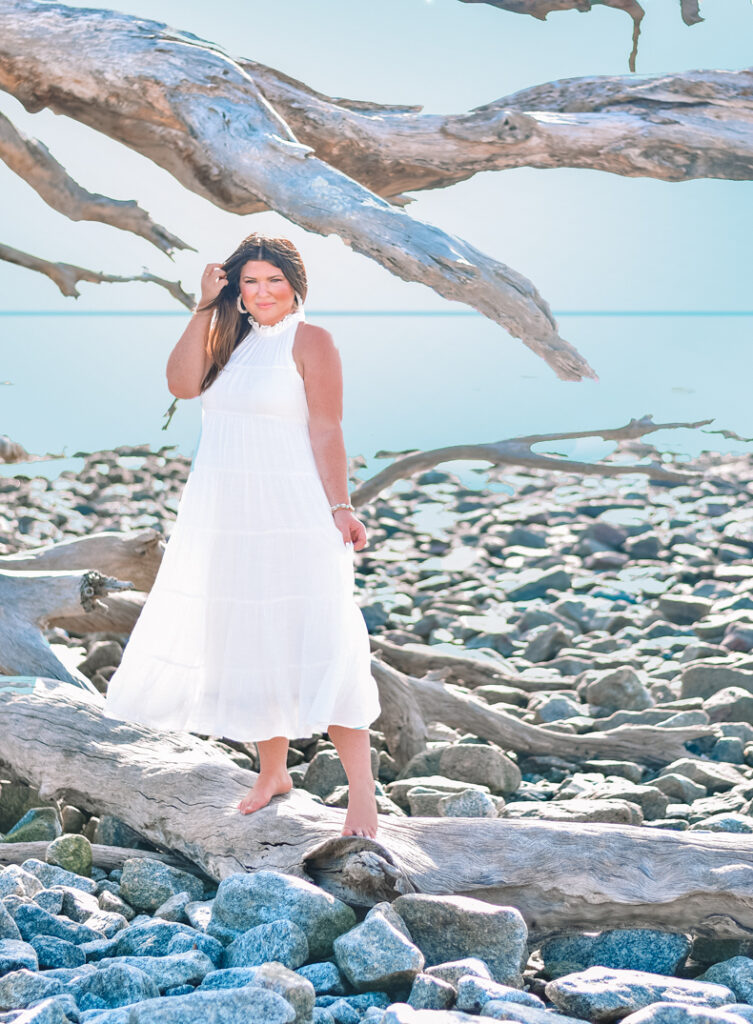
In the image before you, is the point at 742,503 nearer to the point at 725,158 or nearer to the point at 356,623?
the point at 725,158

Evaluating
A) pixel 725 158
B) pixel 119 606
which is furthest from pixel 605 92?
pixel 119 606

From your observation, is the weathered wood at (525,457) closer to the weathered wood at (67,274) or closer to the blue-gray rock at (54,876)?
the weathered wood at (67,274)

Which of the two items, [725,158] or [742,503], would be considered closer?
[725,158]

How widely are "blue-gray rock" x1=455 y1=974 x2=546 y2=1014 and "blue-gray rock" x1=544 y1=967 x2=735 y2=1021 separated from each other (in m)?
0.09

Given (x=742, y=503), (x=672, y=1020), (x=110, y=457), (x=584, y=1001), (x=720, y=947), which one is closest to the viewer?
(x=672, y=1020)

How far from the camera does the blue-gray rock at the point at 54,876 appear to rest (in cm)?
373

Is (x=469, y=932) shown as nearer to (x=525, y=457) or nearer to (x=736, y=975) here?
(x=736, y=975)

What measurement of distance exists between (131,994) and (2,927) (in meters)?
0.58

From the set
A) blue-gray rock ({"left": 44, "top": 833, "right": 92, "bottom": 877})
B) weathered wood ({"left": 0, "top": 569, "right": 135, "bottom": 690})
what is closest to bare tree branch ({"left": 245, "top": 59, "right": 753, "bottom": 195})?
weathered wood ({"left": 0, "top": 569, "right": 135, "bottom": 690})

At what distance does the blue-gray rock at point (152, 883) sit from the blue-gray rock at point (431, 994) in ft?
3.65

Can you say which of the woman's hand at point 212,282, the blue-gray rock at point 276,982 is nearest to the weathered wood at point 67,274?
the woman's hand at point 212,282

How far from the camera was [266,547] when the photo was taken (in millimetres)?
3916

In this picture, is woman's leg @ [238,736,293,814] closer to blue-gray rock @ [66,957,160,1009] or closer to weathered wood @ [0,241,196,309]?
blue-gray rock @ [66,957,160,1009]

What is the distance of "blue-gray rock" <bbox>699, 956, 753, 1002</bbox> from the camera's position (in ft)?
10.5
